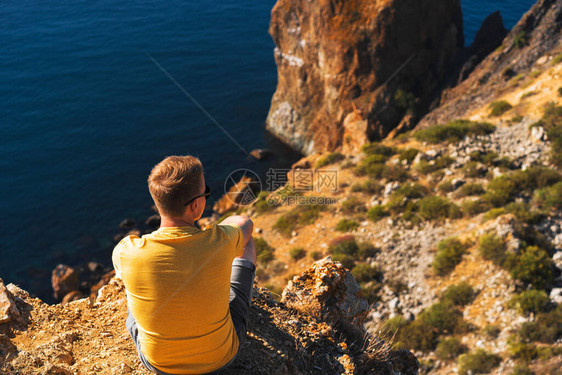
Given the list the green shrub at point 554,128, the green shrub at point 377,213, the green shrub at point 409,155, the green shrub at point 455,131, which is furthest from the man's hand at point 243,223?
the green shrub at point 455,131

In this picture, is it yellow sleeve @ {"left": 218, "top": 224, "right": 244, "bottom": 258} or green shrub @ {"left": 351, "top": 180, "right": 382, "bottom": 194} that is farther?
green shrub @ {"left": 351, "top": 180, "right": 382, "bottom": 194}

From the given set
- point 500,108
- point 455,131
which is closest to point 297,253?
point 455,131

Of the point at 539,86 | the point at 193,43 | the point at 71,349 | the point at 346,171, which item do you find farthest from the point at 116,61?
the point at 71,349

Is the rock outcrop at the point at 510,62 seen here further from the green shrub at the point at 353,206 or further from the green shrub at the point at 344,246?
the green shrub at the point at 344,246

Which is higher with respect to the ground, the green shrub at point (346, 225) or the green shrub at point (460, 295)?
the green shrub at point (460, 295)

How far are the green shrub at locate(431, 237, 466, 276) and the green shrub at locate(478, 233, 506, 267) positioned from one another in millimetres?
644

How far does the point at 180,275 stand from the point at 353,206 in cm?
1602

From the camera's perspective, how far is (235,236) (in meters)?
3.64

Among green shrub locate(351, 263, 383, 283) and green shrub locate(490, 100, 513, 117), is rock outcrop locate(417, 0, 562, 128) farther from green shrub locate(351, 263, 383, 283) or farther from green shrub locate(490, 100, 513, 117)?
green shrub locate(351, 263, 383, 283)

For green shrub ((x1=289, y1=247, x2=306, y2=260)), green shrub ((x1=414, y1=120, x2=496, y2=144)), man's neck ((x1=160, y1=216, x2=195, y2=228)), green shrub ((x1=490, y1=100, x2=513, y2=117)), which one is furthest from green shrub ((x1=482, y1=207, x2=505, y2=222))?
man's neck ((x1=160, y1=216, x2=195, y2=228))

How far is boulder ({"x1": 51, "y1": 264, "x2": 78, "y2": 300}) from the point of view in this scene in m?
23.7

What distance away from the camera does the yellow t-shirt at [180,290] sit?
325 cm

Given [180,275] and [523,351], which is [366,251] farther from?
[180,275]

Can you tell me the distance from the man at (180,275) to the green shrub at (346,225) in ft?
46.6
